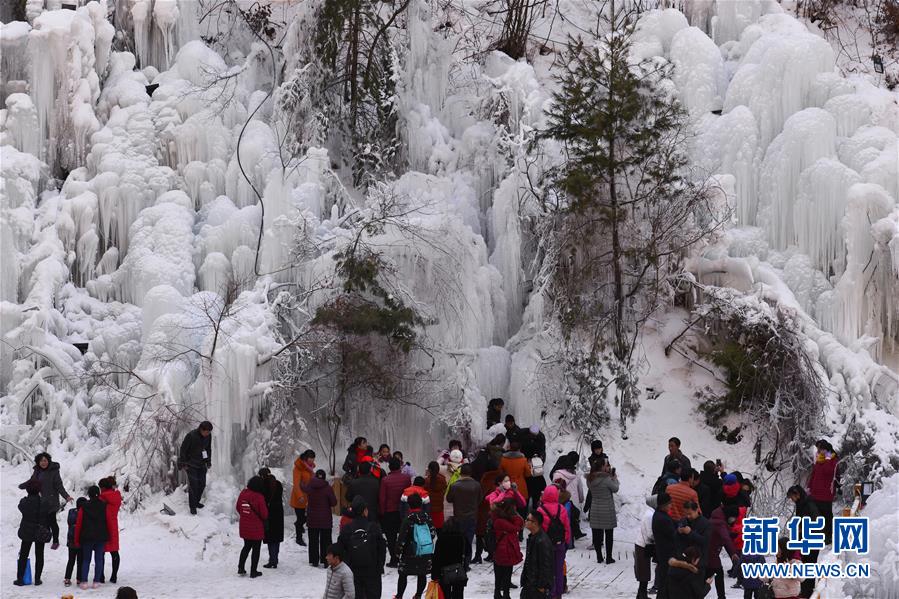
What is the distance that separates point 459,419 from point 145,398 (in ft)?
15.6

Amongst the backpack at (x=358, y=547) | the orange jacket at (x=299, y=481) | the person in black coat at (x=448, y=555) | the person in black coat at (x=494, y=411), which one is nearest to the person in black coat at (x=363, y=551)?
the backpack at (x=358, y=547)

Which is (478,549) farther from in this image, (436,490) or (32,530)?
(32,530)

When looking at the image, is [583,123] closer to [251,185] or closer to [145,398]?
[251,185]

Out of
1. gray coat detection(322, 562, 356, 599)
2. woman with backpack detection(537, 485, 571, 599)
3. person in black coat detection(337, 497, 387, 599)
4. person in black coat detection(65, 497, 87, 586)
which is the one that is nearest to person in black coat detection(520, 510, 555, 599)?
woman with backpack detection(537, 485, 571, 599)

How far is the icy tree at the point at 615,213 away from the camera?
20516mm

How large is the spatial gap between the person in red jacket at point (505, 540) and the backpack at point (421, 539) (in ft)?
2.44

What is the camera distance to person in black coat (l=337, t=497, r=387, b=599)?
12297 millimetres

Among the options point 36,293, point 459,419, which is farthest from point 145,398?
point 459,419

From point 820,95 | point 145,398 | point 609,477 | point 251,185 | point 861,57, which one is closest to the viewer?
point 609,477

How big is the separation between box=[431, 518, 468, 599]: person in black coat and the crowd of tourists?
0.5 inches

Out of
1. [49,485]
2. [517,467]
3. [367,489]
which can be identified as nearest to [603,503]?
[517,467]

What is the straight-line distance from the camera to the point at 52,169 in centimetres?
2248

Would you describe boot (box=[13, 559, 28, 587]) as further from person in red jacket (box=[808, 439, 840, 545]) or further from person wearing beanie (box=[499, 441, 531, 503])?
person in red jacket (box=[808, 439, 840, 545])

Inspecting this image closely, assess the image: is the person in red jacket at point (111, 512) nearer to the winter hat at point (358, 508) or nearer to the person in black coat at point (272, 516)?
the person in black coat at point (272, 516)
